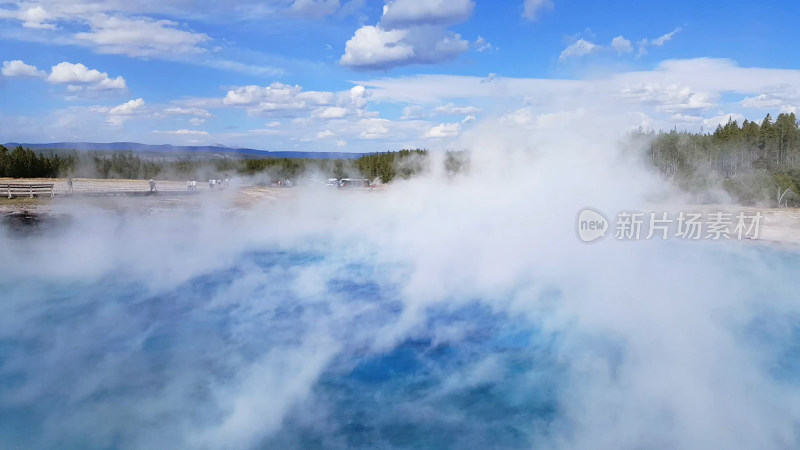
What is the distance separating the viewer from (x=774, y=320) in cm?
819

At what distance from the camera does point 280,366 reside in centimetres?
598

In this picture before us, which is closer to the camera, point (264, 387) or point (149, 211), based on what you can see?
point (264, 387)

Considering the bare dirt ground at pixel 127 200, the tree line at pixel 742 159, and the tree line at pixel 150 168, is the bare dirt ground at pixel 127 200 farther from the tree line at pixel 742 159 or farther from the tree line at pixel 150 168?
the tree line at pixel 742 159

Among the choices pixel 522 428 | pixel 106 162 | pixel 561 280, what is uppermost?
pixel 106 162

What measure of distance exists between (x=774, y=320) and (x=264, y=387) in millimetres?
7363

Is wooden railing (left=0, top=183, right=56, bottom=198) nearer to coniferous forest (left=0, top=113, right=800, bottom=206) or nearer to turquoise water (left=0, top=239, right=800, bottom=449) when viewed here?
coniferous forest (left=0, top=113, right=800, bottom=206)

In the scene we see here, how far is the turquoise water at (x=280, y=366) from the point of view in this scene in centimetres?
496

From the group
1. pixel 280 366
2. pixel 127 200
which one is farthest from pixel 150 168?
pixel 280 366

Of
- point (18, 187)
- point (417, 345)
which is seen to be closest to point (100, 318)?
point (417, 345)

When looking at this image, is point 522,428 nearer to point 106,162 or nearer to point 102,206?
point 102,206

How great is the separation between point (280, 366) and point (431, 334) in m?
2.06

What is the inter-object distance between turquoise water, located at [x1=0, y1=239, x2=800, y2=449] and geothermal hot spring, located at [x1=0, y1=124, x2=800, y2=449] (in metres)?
0.03

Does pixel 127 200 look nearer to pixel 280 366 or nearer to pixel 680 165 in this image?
pixel 280 366

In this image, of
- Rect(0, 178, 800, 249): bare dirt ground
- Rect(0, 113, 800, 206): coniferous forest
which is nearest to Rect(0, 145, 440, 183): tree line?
Rect(0, 113, 800, 206): coniferous forest
